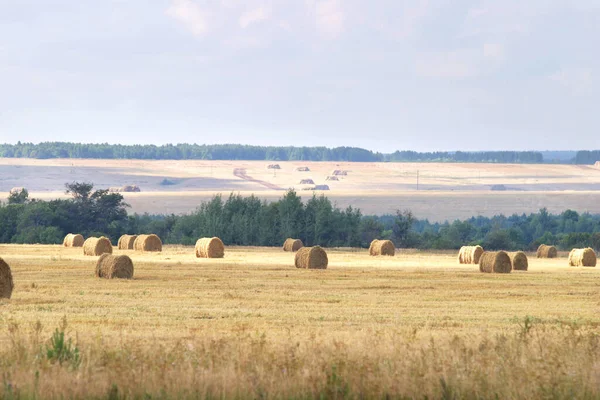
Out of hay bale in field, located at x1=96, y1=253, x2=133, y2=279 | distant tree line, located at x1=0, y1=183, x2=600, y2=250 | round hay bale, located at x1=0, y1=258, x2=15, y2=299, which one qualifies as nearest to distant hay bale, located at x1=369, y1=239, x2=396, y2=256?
distant tree line, located at x1=0, y1=183, x2=600, y2=250

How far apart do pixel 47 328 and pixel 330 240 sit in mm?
65839

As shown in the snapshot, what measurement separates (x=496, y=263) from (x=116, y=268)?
14569 mm

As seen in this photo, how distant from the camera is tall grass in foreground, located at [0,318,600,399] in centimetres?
1166

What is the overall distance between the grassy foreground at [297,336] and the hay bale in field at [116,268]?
74cm

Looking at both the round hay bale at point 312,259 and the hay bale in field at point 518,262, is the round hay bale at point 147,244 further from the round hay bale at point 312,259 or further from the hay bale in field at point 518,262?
the hay bale in field at point 518,262

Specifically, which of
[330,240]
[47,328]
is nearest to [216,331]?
[47,328]

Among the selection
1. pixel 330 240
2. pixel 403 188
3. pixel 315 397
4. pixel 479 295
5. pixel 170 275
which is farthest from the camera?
pixel 403 188

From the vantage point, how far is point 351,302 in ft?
82.6

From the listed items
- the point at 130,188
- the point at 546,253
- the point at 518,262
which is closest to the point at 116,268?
the point at 518,262

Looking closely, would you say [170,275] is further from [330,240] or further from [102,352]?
[330,240]

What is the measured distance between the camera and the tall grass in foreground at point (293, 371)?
11664mm

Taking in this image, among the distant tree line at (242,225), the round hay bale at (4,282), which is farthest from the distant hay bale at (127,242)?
the round hay bale at (4,282)

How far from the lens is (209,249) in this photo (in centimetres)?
4956

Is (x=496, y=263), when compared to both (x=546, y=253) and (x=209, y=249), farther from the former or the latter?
(x=546, y=253)
